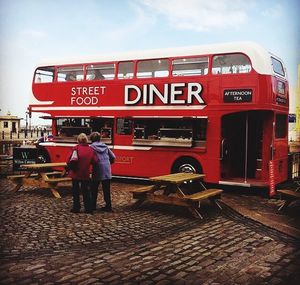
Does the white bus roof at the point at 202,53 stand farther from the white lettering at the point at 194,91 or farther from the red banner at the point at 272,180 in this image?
the red banner at the point at 272,180

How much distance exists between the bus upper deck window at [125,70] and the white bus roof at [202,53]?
0.16 m

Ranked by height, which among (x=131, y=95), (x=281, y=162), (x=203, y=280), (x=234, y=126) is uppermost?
(x=131, y=95)

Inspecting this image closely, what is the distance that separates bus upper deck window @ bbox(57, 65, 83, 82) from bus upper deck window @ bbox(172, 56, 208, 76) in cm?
347

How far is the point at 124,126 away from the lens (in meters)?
12.7

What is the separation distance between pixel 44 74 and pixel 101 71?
2442mm

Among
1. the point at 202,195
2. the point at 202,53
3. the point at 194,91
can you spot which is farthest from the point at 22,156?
the point at 202,195

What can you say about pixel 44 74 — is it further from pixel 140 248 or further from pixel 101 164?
pixel 140 248

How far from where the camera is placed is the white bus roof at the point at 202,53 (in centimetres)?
1055

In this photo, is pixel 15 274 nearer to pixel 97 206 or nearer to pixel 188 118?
pixel 97 206

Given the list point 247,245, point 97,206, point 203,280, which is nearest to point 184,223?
point 247,245

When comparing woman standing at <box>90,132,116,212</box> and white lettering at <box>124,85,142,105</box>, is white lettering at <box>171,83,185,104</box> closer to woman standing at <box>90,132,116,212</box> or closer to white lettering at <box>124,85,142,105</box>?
white lettering at <box>124,85,142,105</box>

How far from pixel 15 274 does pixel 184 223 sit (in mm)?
3479

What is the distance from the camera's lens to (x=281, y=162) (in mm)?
11984

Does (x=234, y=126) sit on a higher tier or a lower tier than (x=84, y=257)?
higher
